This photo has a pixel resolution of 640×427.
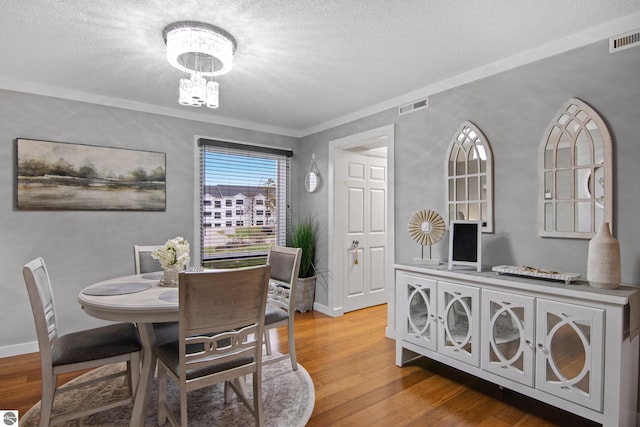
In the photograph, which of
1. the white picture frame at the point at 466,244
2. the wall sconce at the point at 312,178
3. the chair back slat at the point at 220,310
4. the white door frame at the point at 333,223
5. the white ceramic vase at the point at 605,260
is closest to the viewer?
the chair back slat at the point at 220,310

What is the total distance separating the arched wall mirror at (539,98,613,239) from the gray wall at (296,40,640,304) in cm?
5

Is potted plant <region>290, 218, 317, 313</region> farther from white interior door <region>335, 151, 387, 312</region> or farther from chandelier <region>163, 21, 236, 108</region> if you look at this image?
chandelier <region>163, 21, 236, 108</region>

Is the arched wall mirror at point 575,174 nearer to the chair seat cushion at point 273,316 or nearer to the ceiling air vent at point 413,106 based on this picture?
the ceiling air vent at point 413,106

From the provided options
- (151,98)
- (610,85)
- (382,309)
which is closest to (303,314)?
(382,309)

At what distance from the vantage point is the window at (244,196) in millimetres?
4164

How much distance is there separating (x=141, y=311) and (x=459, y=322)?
2073 mm

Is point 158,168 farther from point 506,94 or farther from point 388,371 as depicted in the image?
point 506,94

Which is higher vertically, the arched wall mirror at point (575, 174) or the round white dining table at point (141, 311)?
the arched wall mirror at point (575, 174)

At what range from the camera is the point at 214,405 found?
7.48ft

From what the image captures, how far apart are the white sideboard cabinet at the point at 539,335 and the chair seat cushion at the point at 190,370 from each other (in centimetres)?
146

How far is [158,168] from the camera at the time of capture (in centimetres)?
378

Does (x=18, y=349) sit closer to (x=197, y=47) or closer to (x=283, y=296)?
(x=283, y=296)

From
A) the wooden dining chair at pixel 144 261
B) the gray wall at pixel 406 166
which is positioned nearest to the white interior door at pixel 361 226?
the gray wall at pixel 406 166

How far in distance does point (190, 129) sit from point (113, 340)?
259 centimetres
